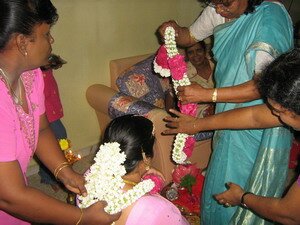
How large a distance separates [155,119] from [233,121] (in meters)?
1.30

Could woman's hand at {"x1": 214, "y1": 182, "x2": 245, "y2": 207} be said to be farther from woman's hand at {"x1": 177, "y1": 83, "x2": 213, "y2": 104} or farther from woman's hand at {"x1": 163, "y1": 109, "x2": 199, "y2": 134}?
woman's hand at {"x1": 177, "y1": 83, "x2": 213, "y2": 104}

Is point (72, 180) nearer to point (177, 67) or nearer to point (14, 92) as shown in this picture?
point (14, 92)

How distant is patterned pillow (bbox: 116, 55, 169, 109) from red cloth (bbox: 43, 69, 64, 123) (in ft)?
2.42

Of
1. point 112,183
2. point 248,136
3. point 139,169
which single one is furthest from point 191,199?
point 112,183

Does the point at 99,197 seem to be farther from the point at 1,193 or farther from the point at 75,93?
the point at 75,93

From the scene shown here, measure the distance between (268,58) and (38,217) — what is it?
144 cm

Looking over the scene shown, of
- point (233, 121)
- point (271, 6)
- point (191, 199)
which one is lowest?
point (191, 199)

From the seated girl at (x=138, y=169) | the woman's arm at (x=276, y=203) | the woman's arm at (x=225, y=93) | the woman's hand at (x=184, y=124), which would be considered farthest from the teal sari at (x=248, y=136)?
the seated girl at (x=138, y=169)

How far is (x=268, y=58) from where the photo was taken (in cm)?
178

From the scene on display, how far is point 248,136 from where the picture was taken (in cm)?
206

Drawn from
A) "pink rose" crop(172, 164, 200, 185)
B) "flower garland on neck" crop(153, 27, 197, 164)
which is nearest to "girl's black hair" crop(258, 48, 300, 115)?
"flower garland on neck" crop(153, 27, 197, 164)

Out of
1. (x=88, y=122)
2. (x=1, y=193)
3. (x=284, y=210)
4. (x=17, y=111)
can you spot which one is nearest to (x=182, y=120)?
(x=284, y=210)

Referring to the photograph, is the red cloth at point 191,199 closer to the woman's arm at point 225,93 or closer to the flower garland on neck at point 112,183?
the woman's arm at point 225,93

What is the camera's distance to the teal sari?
1857 mm
